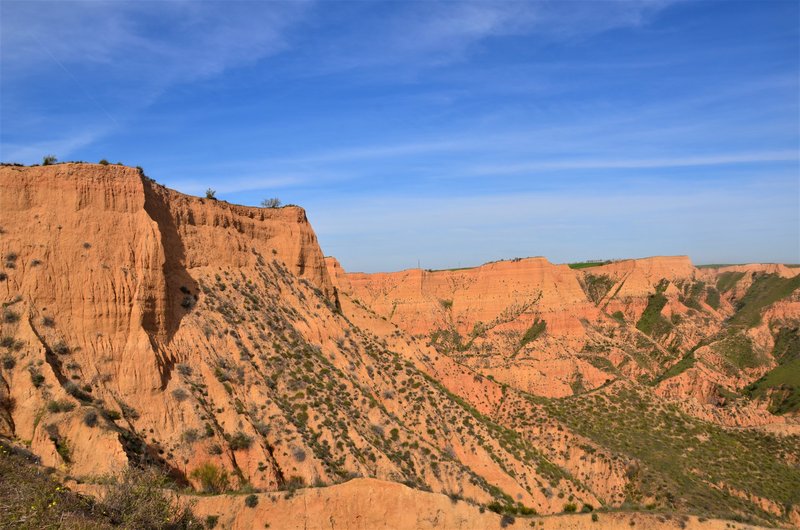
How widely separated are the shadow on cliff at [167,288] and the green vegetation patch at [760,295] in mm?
88107

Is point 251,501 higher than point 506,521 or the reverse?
higher

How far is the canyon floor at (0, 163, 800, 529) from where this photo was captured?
20953 mm

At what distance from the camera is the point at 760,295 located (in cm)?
10181

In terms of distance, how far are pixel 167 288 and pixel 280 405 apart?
838 cm

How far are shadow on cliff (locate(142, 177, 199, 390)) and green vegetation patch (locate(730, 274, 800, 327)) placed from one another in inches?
3469

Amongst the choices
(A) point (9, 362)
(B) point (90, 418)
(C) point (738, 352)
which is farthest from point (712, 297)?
(A) point (9, 362)

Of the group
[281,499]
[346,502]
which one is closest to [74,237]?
[281,499]

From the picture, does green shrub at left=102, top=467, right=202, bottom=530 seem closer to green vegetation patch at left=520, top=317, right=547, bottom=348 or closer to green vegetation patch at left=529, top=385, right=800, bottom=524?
green vegetation patch at left=529, top=385, right=800, bottom=524

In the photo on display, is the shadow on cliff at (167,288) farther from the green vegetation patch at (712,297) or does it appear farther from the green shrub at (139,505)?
the green vegetation patch at (712,297)

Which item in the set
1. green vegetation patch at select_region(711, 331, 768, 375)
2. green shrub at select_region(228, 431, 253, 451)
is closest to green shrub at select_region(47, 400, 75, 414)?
green shrub at select_region(228, 431, 253, 451)

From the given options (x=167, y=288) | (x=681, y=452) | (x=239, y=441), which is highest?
(x=167, y=288)

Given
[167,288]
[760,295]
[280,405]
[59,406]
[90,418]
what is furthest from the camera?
[760,295]

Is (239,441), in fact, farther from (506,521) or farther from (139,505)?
(506,521)

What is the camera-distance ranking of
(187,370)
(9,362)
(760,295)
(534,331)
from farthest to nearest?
1. (760,295)
2. (534,331)
3. (187,370)
4. (9,362)
